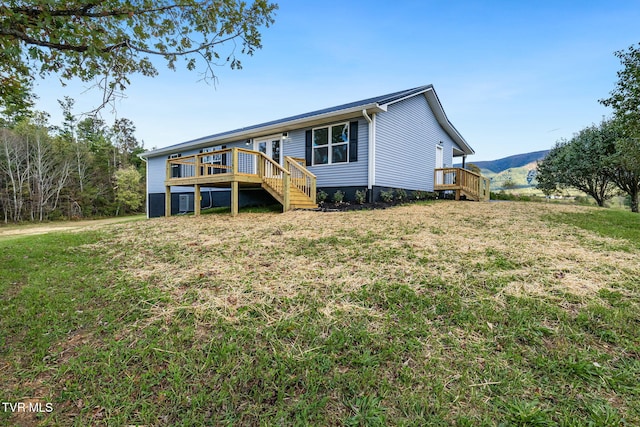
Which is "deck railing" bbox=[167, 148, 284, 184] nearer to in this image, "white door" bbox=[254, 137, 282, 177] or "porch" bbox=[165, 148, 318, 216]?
"porch" bbox=[165, 148, 318, 216]

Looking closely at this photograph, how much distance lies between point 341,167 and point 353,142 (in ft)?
3.27

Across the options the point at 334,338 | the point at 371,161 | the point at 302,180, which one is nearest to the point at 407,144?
the point at 371,161

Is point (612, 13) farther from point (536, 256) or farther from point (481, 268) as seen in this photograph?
point (481, 268)

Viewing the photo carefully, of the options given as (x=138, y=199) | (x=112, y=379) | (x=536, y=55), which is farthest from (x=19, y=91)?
(x=138, y=199)

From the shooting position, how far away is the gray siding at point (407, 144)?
1049cm

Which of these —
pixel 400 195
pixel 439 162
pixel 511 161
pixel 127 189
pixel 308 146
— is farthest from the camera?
pixel 511 161

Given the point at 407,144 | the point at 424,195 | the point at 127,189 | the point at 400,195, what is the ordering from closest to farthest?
the point at 400,195
the point at 407,144
the point at 424,195
the point at 127,189

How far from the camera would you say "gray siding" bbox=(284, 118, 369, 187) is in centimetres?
1012

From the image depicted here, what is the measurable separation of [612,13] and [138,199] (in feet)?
117

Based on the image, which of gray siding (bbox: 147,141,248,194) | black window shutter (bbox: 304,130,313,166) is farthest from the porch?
gray siding (bbox: 147,141,248,194)

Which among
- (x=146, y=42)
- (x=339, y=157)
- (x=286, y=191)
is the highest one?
(x=146, y=42)

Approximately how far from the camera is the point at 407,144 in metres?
11.9

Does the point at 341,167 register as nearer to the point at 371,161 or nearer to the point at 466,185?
the point at 371,161

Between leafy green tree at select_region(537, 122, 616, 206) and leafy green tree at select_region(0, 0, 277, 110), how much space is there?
20225 millimetres
